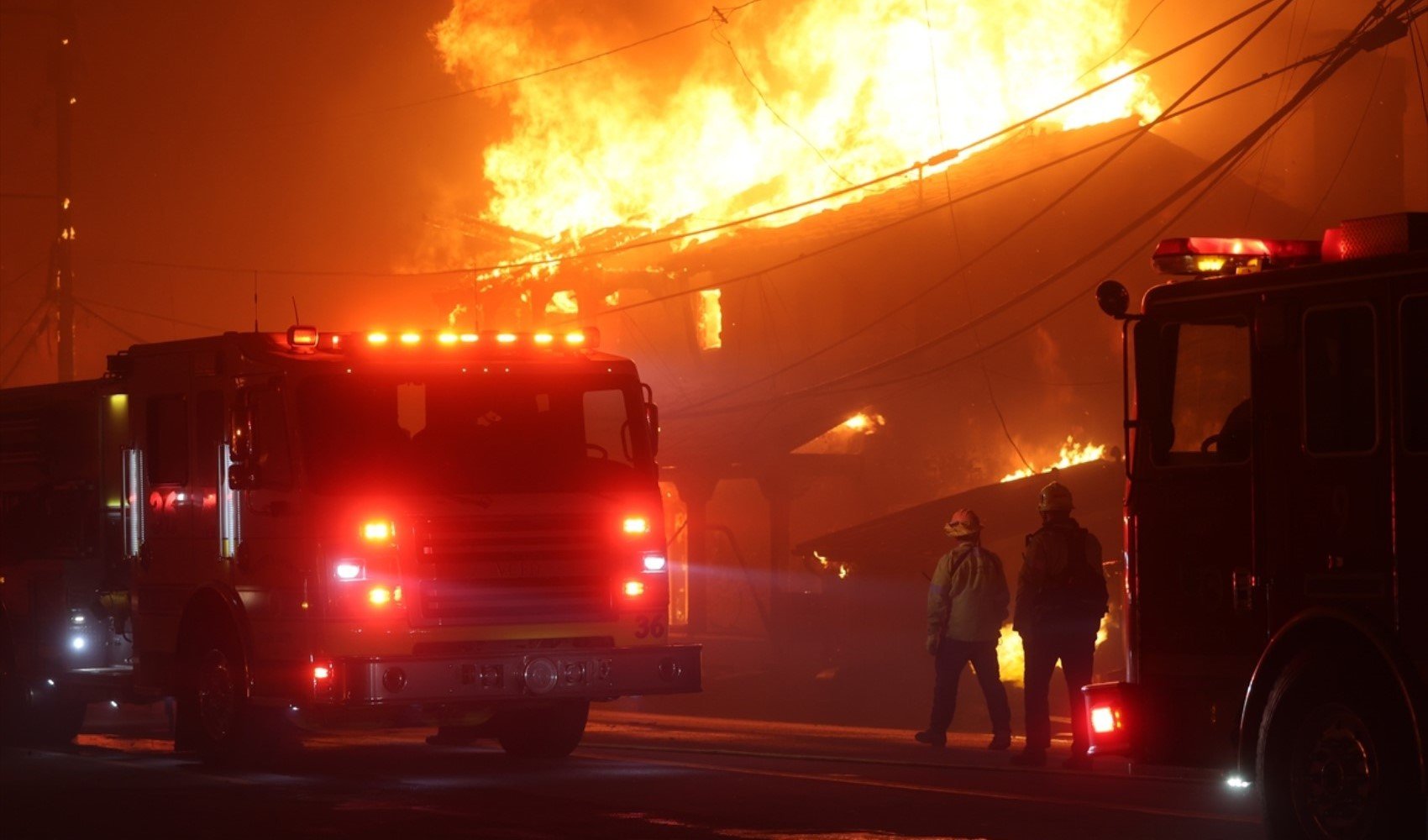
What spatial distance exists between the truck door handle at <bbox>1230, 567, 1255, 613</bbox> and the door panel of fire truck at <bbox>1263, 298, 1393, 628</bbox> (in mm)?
121

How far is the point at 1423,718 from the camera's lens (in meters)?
7.72

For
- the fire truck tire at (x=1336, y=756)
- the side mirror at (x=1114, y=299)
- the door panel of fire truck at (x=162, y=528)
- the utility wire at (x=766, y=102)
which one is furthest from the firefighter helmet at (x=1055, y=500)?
the utility wire at (x=766, y=102)

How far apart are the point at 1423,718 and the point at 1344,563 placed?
32.3 inches

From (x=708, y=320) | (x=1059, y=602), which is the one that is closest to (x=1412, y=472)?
(x=1059, y=602)

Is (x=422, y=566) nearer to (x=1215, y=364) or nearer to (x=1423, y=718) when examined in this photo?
(x=1215, y=364)

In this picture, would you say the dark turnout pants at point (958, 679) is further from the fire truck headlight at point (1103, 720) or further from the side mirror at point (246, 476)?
the side mirror at point (246, 476)


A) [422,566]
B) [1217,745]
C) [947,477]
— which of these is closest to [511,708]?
[422,566]

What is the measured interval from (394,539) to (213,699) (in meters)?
2.09

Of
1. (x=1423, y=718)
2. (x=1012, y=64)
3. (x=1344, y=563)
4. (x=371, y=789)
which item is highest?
(x=1012, y=64)

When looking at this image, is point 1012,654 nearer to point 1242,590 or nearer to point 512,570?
point 512,570

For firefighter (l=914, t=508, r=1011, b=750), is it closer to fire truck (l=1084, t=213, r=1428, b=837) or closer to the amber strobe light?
the amber strobe light

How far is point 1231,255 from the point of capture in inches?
370

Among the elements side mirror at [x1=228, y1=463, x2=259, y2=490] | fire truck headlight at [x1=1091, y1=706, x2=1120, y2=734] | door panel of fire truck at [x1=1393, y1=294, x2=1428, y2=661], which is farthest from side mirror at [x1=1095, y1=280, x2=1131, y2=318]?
side mirror at [x1=228, y1=463, x2=259, y2=490]

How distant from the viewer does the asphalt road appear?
996 cm
